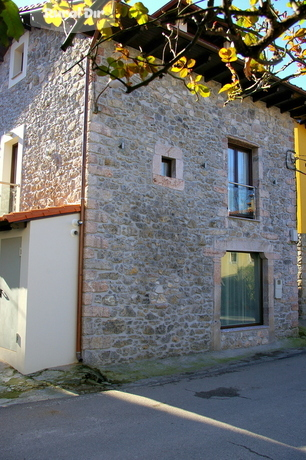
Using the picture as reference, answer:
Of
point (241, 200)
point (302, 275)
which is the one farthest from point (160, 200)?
point (302, 275)

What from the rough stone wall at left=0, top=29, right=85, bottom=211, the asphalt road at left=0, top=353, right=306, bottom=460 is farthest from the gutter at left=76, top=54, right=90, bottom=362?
the asphalt road at left=0, top=353, right=306, bottom=460

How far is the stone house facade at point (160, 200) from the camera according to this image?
255 inches

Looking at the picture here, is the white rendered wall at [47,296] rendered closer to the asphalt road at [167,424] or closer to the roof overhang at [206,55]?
the asphalt road at [167,424]

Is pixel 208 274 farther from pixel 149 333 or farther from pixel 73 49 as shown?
pixel 73 49

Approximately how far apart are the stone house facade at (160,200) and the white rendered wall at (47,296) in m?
0.25

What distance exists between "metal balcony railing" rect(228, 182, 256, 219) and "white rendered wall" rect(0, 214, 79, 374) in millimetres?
3785

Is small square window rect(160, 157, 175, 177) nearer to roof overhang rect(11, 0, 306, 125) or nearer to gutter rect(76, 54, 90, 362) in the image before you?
gutter rect(76, 54, 90, 362)

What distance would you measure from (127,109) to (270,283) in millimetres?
4912

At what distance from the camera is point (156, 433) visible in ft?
12.6

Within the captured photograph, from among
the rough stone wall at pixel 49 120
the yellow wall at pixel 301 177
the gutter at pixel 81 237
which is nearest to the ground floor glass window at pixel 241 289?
the yellow wall at pixel 301 177

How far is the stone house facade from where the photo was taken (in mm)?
6474

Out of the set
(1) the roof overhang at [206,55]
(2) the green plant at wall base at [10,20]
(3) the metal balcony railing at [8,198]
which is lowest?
(2) the green plant at wall base at [10,20]

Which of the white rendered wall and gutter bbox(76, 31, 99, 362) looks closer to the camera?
the white rendered wall

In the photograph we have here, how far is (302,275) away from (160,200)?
5.39m
